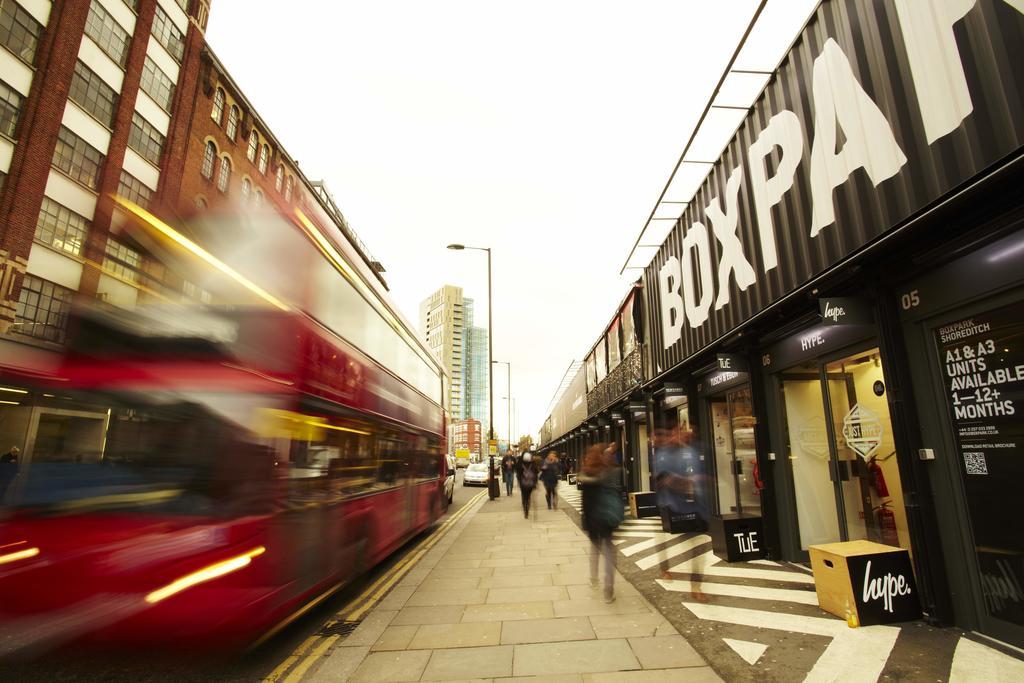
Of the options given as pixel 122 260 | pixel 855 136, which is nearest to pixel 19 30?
pixel 122 260

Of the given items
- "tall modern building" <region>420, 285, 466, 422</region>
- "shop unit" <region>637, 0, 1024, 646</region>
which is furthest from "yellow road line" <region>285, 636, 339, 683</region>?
"tall modern building" <region>420, 285, 466, 422</region>

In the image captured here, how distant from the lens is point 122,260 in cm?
438

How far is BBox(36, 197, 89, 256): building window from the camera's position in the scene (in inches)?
715

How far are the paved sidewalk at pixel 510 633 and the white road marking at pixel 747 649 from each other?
0.40 m

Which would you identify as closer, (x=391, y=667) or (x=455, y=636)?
(x=391, y=667)

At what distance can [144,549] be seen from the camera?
366cm

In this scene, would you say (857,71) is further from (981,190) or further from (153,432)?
(153,432)

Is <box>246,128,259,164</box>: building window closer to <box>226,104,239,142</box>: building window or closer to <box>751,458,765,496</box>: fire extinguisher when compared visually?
<box>226,104,239,142</box>: building window

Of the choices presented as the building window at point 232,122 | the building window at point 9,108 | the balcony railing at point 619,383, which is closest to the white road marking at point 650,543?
the balcony railing at point 619,383

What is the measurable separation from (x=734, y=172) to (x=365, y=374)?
23.4ft

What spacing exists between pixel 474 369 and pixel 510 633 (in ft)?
503

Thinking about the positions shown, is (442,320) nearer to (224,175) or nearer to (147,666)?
(224,175)

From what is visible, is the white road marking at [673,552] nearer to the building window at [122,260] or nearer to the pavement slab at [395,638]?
the pavement slab at [395,638]

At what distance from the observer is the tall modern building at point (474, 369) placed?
154250mm
